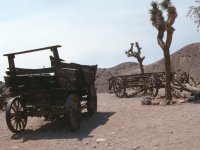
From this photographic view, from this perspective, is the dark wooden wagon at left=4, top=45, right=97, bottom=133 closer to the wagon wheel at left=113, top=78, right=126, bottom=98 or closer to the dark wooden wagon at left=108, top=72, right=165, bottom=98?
the dark wooden wagon at left=108, top=72, right=165, bottom=98

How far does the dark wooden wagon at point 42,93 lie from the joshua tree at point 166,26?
19.3 feet

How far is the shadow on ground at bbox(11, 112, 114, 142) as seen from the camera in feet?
33.5

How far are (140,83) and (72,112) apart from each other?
40.5ft

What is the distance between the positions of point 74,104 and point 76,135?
1069 millimetres

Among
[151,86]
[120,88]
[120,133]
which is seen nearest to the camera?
[120,133]

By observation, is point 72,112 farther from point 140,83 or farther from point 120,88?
point 120,88

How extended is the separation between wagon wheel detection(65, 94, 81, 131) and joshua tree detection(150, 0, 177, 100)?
645 centimetres

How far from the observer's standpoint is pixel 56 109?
10969 millimetres

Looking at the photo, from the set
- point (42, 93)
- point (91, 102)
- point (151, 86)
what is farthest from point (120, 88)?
point (42, 93)

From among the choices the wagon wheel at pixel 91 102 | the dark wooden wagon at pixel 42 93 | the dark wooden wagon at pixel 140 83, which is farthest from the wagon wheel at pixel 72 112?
the dark wooden wagon at pixel 140 83

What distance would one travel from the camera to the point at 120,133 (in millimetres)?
9914

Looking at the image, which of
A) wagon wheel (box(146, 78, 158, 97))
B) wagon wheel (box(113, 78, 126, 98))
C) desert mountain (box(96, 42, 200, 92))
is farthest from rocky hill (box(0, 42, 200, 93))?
wagon wheel (box(146, 78, 158, 97))

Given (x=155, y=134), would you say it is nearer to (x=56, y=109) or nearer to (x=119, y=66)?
(x=56, y=109)

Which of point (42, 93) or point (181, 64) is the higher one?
point (181, 64)
